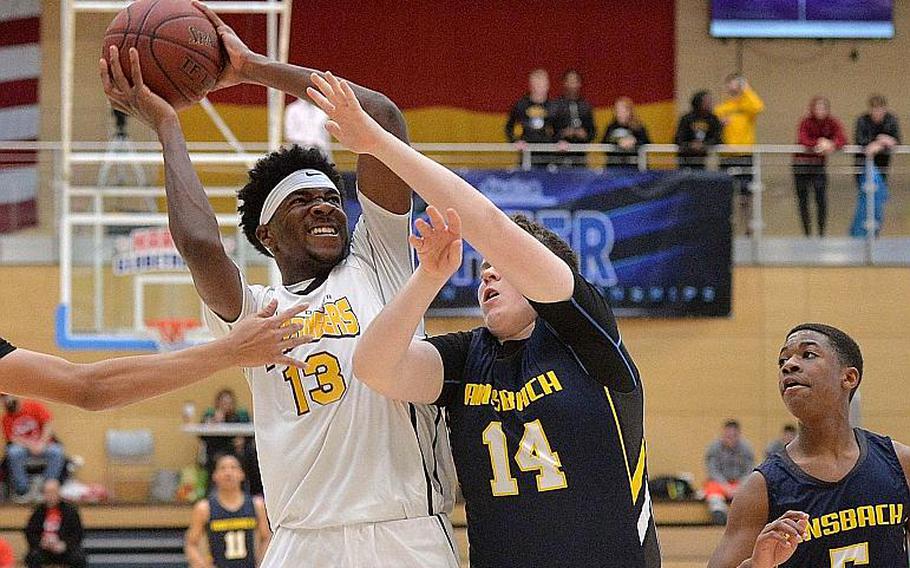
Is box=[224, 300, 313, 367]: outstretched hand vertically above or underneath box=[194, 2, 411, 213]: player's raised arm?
underneath

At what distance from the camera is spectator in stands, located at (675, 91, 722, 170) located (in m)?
14.6

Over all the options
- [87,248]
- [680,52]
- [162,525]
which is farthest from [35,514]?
[680,52]

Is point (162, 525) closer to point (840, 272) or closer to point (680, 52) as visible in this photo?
point (840, 272)

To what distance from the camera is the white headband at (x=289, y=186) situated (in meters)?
4.12

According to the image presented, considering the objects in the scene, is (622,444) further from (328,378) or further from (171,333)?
(171,333)

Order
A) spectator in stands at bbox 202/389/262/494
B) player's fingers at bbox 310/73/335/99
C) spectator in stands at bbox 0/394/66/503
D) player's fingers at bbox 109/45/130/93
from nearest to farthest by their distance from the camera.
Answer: player's fingers at bbox 310/73/335/99, player's fingers at bbox 109/45/130/93, spectator in stands at bbox 202/389/262/494, spectator in stands at bbox 0/394/66/503

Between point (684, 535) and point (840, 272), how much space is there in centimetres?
386

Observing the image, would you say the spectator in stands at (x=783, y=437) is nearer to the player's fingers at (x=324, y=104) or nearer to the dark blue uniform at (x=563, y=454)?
the dark blue uniform at (x=563, y=454)

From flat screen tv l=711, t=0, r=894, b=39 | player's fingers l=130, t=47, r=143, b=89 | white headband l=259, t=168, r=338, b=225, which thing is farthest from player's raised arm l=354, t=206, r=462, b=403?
flat screen tv l=711, t=0, r=894, b=39

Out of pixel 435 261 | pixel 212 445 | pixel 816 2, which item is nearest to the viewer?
pixel 435 261

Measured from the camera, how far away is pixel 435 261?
326 centimetres

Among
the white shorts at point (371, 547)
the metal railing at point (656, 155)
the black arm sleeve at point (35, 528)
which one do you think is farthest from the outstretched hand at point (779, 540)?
the metal railing at point (656, 155)

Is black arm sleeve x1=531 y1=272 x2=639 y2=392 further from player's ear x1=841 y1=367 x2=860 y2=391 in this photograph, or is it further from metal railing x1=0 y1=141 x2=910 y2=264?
metal railing x1=0 y1=141 x2=910 y2=264

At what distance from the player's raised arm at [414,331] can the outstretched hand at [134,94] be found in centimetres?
102
